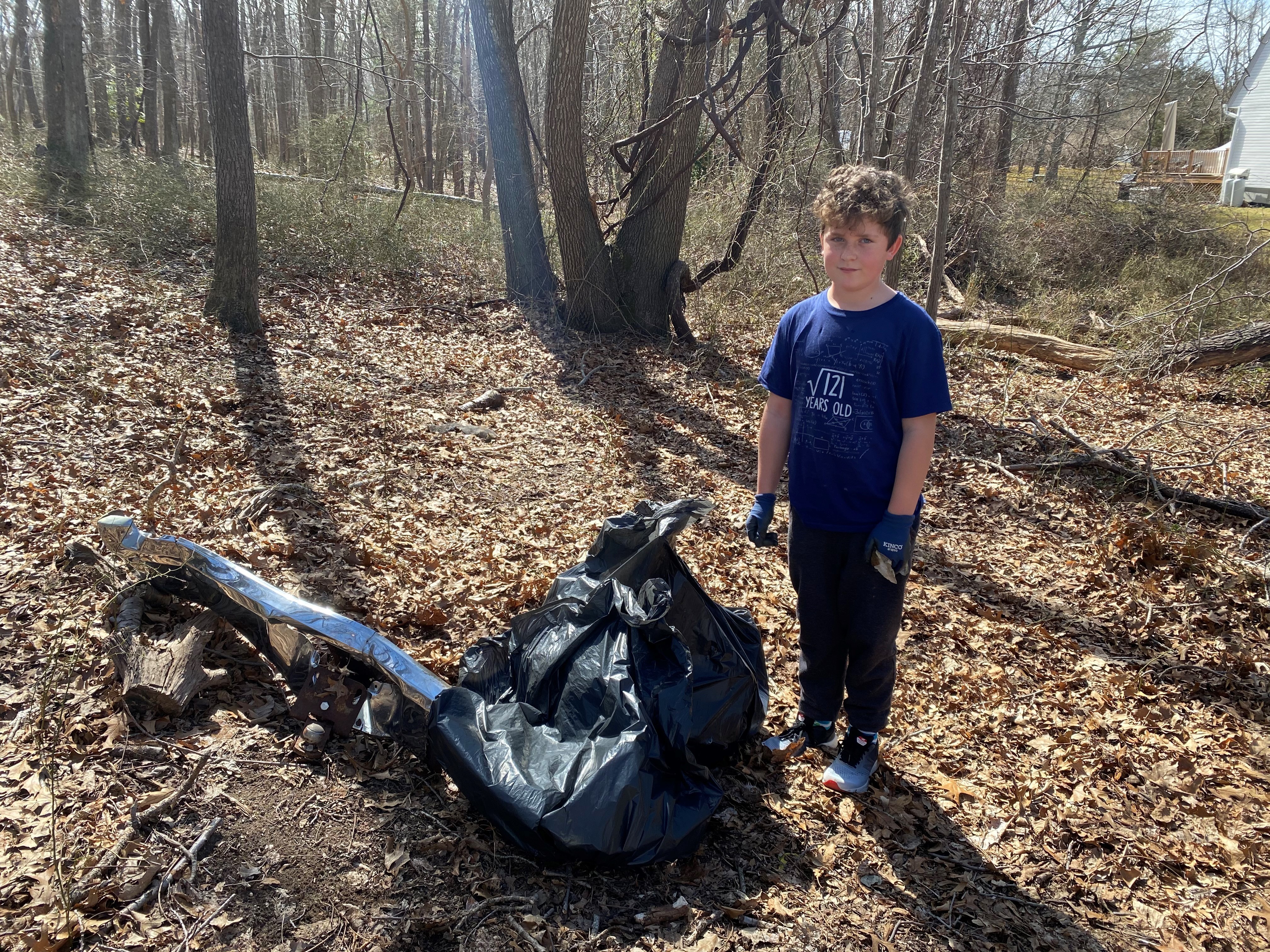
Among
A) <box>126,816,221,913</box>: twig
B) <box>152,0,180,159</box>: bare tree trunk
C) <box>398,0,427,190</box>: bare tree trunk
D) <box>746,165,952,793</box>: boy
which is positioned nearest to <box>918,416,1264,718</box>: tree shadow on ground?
<box>746,165,952,793</box>: boy

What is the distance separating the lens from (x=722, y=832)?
249 centimetres

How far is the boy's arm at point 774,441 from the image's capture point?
2564mm

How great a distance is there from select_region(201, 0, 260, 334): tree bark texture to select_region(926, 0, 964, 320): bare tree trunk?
18.6ft

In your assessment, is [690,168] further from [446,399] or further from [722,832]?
[722,832]

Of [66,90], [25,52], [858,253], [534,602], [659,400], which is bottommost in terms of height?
[534,602]

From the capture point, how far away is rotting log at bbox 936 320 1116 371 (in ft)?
26.0

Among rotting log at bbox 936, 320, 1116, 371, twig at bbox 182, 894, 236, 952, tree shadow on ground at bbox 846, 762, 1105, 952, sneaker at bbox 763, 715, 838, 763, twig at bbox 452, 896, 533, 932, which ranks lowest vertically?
tree shadow on ground at bbox 846, 762, 1105, 952

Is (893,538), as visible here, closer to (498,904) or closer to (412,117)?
(498,904)

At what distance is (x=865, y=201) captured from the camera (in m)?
2.22

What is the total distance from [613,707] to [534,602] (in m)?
1.33

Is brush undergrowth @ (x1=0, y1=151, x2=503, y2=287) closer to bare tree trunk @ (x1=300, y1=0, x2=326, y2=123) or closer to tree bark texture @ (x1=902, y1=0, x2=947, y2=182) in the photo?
tree bark texture @ (x1=902, y1=0, x2=947, y2=182)

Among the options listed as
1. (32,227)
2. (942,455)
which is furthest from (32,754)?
(32,227)

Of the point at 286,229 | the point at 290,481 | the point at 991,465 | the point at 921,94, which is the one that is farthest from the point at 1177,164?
the point at 290,481

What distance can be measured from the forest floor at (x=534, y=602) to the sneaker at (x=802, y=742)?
0.05 meters
